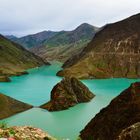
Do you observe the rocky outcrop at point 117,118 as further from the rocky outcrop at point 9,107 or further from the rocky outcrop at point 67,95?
the rocky outcrop at point 67,95

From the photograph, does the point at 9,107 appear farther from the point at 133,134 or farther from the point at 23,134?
the point at 23,134

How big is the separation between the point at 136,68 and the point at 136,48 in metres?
14.5

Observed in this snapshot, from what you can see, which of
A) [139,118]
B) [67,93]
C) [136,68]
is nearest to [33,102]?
[67,93]

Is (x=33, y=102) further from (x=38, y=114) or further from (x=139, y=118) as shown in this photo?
(x=139, y=118)

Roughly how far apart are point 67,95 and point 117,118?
47.3 metres

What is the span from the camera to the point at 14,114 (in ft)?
232

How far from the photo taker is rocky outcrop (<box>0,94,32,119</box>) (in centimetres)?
6966

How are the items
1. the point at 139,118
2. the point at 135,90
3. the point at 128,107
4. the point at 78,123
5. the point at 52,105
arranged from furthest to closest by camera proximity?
the point at 52,105 → the point at 78,123 → the point at 135,90 → the point at 128,107 → the point at 139,118

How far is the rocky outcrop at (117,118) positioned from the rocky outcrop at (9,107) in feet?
91.2

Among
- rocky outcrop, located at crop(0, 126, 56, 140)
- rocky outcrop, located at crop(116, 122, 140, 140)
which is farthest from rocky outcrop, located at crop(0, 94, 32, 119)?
rocky outcrop, located at crop(0, 126, 56, 140)

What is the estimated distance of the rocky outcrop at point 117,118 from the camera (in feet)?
124

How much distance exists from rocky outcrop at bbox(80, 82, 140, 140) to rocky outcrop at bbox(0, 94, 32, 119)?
2780 centimetres

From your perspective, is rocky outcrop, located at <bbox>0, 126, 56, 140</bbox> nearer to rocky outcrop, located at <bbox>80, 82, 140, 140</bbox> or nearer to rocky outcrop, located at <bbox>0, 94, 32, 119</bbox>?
rocky outcrop, located at <bbox>80, 82, 140, 140</bbox>

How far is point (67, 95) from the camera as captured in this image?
8769cm
